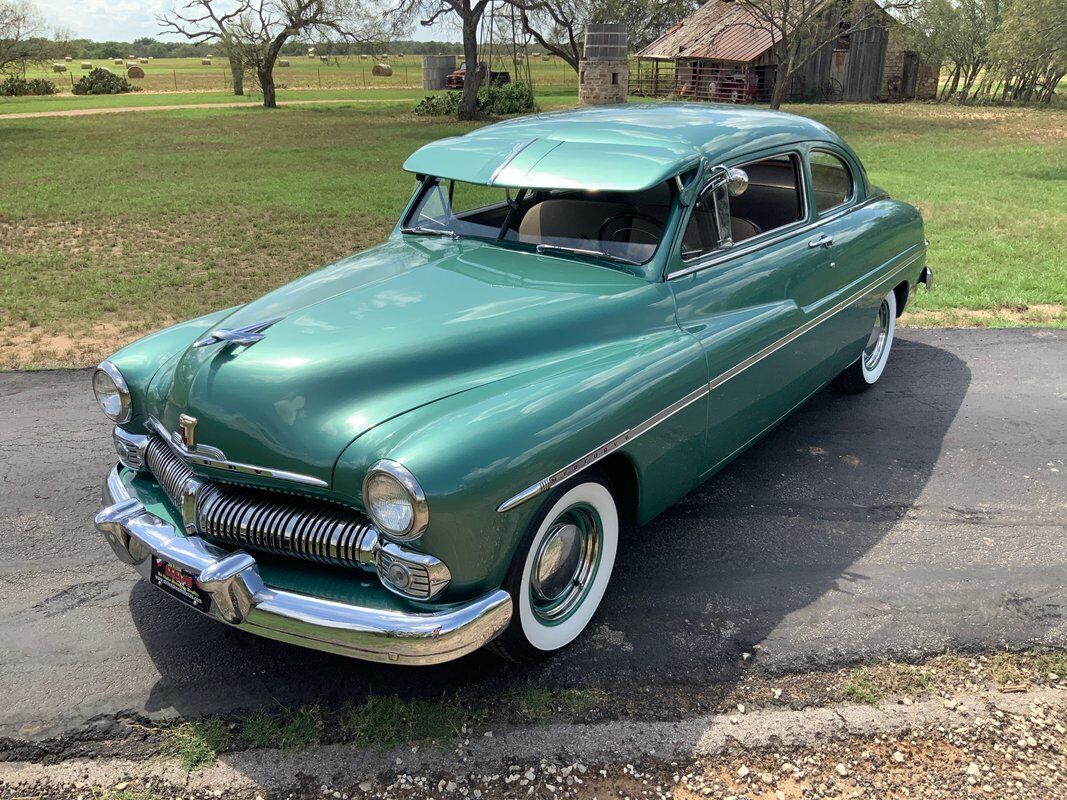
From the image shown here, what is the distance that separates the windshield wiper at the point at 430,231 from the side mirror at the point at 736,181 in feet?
4.35

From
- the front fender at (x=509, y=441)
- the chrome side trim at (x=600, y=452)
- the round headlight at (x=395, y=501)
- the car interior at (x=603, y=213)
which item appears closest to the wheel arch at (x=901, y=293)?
the car interior at (x=603, y=213)

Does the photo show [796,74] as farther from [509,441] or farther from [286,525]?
[286,525]

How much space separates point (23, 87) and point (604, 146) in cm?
4706

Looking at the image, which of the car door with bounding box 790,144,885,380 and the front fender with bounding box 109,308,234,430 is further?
the car door with bounding box 790,144,885,380

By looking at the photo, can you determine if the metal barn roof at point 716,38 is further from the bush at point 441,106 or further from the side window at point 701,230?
the side window at point 701,230

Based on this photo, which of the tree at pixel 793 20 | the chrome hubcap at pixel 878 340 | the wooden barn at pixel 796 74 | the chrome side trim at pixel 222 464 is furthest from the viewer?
the wooden barn at pixel 796 74

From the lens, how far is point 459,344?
3.15 m

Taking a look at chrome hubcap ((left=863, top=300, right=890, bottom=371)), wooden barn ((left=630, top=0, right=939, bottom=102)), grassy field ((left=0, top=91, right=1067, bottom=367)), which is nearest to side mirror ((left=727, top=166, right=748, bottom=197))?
chrome hubcap ((left=863, top=300, right=890, bottom=371))

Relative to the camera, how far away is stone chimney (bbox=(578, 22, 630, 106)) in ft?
62.4

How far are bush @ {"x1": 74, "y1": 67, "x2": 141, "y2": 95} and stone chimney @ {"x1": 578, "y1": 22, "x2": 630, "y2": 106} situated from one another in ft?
114

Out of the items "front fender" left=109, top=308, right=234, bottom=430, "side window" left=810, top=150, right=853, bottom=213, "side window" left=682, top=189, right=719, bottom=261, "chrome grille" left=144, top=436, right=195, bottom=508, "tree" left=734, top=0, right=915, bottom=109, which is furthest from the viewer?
"tree" left=734, top=0, right=915, bottom=109

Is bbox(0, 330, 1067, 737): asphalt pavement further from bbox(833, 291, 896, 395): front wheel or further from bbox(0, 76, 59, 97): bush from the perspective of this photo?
bbox(0, 76, 59, 97): bush

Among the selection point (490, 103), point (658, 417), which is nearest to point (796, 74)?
point (490, 103)

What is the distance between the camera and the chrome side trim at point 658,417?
2.69 m
